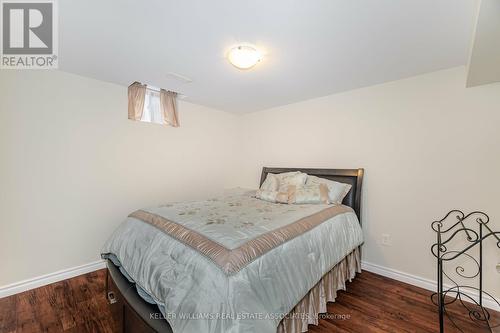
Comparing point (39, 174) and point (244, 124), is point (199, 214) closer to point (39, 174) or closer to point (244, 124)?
point (39, 174)

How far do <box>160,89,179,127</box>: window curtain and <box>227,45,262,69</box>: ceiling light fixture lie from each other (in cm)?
155

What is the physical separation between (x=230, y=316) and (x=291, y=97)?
2884 millimetres

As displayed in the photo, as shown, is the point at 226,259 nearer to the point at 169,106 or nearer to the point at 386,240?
the point at 386,240

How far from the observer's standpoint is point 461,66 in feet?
6.74

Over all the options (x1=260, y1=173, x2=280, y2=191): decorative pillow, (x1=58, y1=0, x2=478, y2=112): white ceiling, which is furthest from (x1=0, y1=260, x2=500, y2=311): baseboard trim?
(x1=58, y1=0, x2=478, y2=112): white ceiling

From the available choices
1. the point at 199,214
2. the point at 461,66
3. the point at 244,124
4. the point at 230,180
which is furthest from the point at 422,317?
the point at 244,124

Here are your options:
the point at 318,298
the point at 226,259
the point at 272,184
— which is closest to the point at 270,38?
the point at 226,259

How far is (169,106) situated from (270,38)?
1986 millimetres

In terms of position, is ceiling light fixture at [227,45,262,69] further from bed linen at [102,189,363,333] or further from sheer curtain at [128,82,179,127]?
sheer curtain at [128,82,179,127]

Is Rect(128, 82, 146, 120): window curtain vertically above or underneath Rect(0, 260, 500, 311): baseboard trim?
above

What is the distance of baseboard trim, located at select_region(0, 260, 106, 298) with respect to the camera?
204cm

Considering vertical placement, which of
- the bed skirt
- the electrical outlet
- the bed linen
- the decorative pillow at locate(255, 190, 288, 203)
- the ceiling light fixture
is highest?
the ceiling light fixture

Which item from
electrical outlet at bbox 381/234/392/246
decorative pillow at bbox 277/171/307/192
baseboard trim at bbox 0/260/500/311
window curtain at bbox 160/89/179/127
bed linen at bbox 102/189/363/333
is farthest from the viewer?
window curtain at bbox 160/89/179/127

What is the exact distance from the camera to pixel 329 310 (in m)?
1.86
